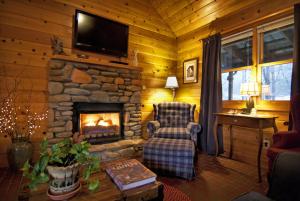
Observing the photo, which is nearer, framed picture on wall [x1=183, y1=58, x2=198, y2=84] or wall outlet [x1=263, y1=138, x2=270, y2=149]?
wall outlet [x1=263, y1=138, x2=270, y2=149]

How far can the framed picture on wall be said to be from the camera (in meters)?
3.70

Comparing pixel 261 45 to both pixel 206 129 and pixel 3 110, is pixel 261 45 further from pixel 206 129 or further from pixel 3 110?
pixel 3 110

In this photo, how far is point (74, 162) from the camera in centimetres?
108

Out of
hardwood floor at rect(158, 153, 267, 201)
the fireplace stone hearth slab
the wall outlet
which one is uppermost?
the wall outlet

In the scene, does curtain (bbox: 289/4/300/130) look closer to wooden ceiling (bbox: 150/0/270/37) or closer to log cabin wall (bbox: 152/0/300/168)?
log cabin wall (bbox: 152/0/300/168)

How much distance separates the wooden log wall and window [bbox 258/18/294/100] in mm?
128

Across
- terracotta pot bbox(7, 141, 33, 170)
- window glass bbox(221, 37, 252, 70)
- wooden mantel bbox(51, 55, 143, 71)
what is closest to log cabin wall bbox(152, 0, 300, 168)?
window glass bbox(221, 37, 252, 70)

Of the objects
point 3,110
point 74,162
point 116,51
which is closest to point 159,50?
point 116,51

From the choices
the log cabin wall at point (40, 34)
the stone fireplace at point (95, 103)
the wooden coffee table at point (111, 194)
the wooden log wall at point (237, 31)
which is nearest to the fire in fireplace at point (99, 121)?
the stone fireplace at point (95, 103)

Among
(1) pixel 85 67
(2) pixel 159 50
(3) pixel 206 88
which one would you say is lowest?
(3) pixel 206 88

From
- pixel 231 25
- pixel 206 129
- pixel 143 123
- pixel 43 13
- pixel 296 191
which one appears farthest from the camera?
pixel 143 123

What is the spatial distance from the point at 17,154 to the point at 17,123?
1.46 feet

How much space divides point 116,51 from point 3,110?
6.36ft

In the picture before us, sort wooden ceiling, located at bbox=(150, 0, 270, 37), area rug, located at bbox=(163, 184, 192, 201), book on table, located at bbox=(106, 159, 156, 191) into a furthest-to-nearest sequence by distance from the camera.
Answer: wooden ceiling, located at bbox=(150, 0, 270, 37) < area rug, located at bbox=(163, 184, 192, 201) < book on table, located at bbox=(106, 159, 156, 191)
